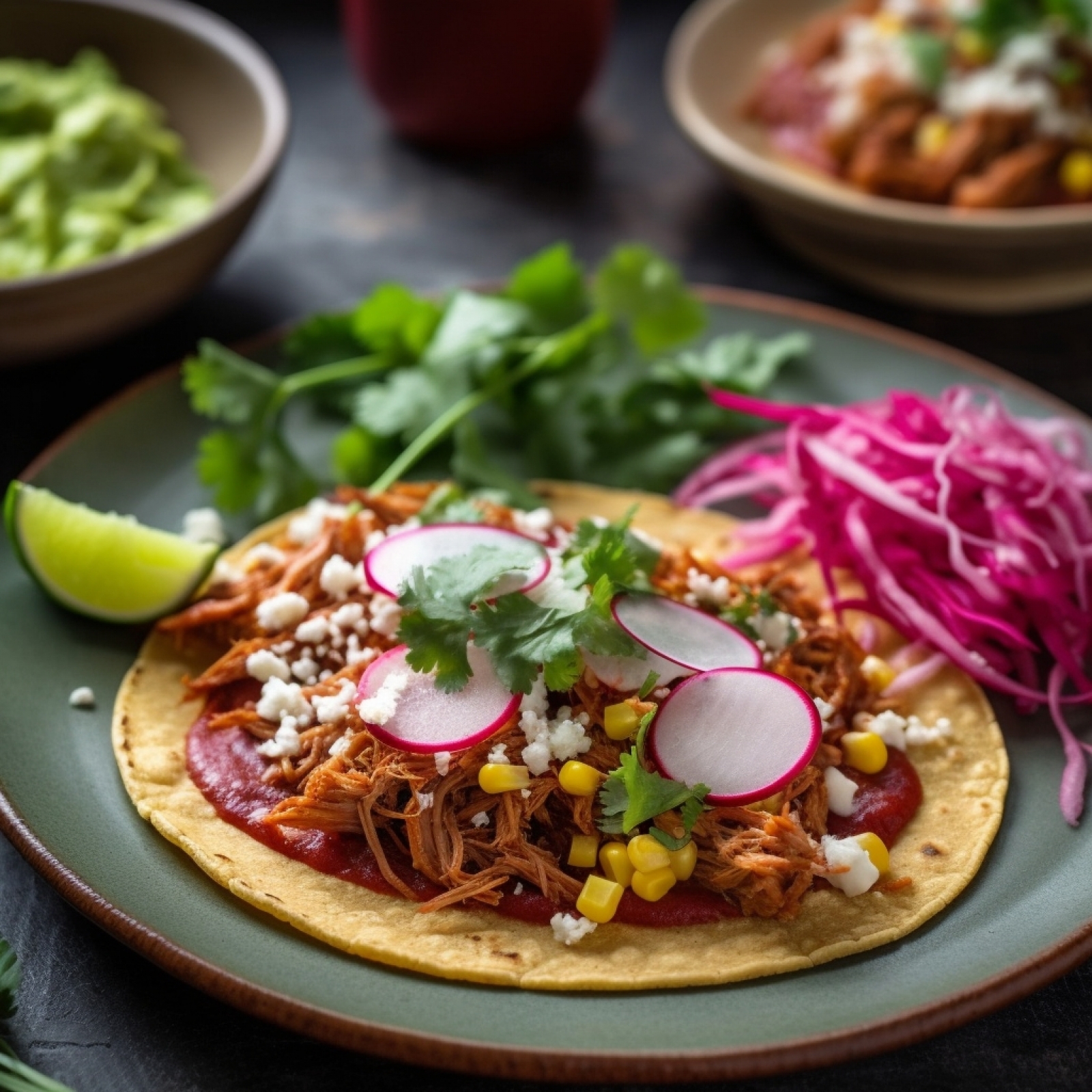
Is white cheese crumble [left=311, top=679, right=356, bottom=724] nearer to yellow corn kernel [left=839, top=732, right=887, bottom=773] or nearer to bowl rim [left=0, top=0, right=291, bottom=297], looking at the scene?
yellow corn kernel [left=839, top=732, right=887, bottom=773]

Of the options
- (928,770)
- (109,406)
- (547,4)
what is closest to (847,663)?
(928,770)

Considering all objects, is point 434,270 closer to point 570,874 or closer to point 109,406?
point 109,406

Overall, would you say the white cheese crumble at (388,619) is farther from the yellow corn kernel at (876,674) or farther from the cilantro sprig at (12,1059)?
the yellow corn kernel at (876,674)

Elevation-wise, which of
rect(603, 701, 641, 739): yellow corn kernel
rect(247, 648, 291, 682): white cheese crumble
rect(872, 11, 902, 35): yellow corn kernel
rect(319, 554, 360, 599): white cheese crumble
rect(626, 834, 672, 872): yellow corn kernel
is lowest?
rect(247, 648, 291, 682): white cheese crumble

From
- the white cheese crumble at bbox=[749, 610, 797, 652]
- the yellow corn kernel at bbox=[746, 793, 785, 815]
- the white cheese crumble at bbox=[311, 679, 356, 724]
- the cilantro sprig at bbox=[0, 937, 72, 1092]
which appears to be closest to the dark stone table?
the cilantro sprig at bbox=[0, 937, 72, 1092]

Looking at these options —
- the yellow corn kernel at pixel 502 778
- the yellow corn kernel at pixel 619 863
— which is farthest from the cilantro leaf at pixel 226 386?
the yellow corn kernel at pixel 619 863

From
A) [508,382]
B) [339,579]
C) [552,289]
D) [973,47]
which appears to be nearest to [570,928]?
[339,579]
